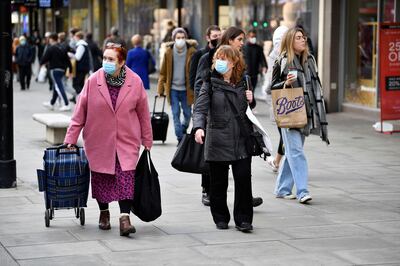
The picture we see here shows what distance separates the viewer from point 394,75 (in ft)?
52.5

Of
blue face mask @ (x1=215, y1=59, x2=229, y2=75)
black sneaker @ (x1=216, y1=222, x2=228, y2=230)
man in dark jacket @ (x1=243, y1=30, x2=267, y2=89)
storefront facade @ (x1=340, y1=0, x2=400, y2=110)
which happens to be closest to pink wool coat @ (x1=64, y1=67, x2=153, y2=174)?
blue face mask @ (x1=215, y1=59, x2=229, y2=75)

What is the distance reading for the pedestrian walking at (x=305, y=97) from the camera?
948 cm

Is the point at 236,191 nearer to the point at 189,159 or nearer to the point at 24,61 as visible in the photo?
the point at 189,159

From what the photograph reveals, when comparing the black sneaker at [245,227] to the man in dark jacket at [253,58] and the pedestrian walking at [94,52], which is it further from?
the pedestrian walking at [94,52]

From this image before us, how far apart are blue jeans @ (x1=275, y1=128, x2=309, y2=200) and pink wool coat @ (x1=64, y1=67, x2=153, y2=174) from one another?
2029 mm

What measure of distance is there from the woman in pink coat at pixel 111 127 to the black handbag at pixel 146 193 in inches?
2.8

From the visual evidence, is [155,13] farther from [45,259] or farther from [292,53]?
[45,259]

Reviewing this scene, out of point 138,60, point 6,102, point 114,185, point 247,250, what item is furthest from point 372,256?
point 138,60

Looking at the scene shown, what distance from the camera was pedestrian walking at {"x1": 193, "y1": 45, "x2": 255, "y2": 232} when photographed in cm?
806

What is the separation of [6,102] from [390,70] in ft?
25.1

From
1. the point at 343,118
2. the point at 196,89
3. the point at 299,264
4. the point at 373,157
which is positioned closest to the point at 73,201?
the point at 196,89

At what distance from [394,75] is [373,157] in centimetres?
325

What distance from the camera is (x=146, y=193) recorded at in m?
8.09

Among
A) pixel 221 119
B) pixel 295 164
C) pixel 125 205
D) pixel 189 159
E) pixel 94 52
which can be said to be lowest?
pixel 125 205
